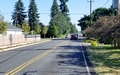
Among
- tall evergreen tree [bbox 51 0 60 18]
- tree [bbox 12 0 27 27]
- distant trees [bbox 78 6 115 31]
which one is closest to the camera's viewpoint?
distant trees [bbox 78 6 115 31]

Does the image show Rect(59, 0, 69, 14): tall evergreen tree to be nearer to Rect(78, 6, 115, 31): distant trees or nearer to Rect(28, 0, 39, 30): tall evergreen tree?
Rect(28, 0, 39, 30): tall evergreen tree

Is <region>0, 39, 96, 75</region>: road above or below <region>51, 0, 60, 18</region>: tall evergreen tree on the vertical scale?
below

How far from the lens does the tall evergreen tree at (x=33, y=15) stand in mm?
106750

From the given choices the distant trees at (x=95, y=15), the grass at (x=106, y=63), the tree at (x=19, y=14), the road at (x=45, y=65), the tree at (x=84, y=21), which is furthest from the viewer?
the tree at (x=19, y=14)

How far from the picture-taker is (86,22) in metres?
84.9

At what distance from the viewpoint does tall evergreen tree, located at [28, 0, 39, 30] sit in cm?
10675

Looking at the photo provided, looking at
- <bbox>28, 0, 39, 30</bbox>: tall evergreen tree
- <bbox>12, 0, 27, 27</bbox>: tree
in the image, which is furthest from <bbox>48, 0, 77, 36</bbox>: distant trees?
<bbox>12, 0, 27, 27</bbox>: tree

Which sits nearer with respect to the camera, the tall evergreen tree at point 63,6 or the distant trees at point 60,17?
the distant trees at point 60,17

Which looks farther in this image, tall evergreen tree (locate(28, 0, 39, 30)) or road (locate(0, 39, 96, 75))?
tall evergreen tree (locate(28, 0, 39, 30))

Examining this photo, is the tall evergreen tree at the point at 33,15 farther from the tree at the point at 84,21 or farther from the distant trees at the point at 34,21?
the tree at the point at 84,21

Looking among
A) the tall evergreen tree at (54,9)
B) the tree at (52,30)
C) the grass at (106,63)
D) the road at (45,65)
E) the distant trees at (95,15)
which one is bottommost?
the grass at (106,63)

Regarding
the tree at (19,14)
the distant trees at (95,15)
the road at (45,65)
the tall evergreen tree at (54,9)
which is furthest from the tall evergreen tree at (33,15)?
the road at (45,65)

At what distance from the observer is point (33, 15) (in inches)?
4279

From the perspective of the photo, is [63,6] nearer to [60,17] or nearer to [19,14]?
[60,17]
